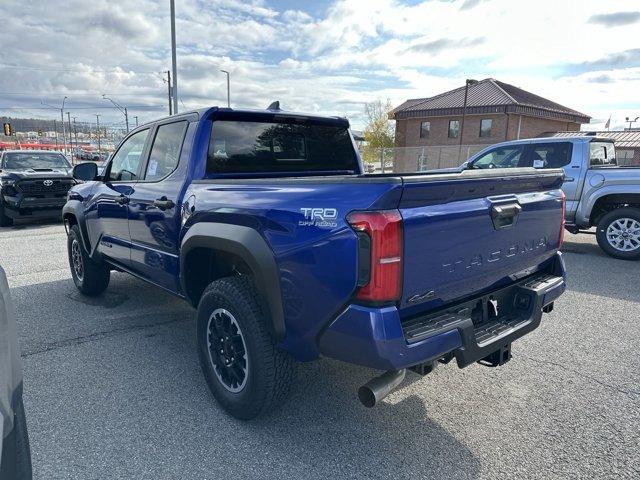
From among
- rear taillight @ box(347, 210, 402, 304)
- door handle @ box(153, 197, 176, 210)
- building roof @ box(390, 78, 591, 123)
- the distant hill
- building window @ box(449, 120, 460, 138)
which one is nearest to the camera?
rear taillight @ box(347, 210, 402, 304)

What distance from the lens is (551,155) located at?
26.1 feet

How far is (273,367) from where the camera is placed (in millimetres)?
2605

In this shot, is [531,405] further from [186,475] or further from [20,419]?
[20,419]

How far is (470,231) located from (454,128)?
36466mm

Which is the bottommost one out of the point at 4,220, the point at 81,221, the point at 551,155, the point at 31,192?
the point at 4,220

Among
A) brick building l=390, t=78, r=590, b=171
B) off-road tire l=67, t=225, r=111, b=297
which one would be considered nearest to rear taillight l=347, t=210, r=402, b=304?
off-road tire l=67, t=225, r=111, b=297

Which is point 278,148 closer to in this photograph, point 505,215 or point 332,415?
point 505,215

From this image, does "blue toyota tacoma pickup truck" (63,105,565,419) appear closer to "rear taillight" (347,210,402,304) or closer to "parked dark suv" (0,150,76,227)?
"rear taillight" (347,210,402,304)

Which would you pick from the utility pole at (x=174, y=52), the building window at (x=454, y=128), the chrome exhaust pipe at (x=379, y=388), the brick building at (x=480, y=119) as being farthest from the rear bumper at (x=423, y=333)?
the building window at (x=454, y=128)

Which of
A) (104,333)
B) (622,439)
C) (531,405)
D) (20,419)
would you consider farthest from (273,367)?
(104,333)

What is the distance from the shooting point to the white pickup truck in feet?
23.5

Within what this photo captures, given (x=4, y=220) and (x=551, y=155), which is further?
(x=4, y=220)

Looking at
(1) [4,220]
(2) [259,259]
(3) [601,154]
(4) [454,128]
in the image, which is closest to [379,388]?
(2) [259,259]

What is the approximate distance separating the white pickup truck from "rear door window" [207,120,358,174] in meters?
5.03
